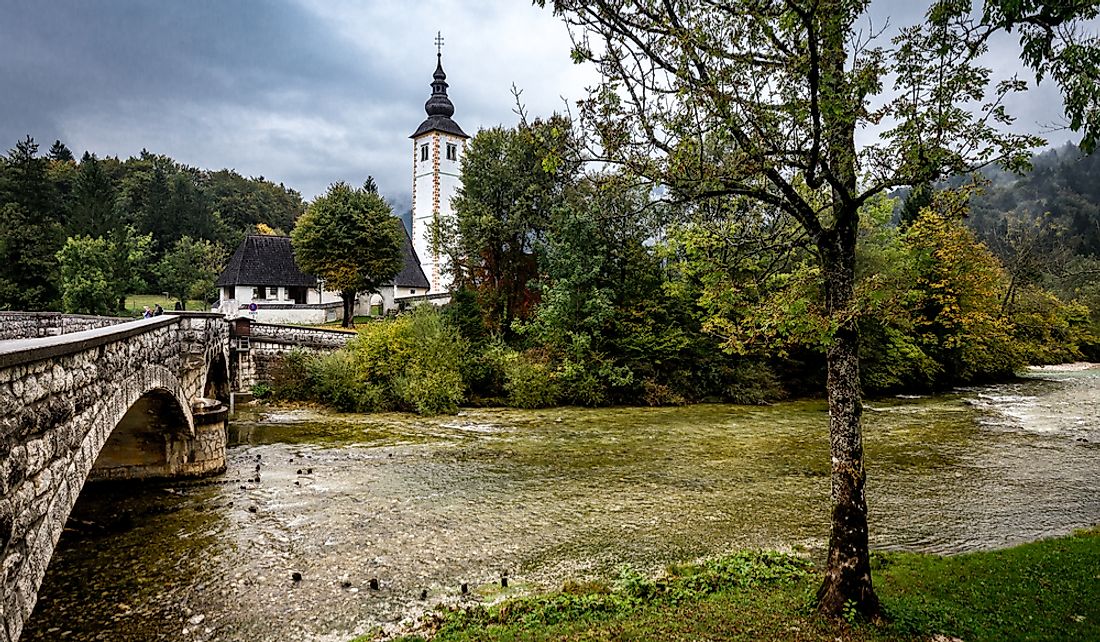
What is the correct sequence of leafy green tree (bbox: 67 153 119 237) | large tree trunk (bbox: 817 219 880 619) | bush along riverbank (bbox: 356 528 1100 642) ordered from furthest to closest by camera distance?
leafy green tree (bbox: 67 153 119 237) → large tree trunk (bbox: 817 219 880 619) → bush along riverbank (bbox: 356 528 1100 642)

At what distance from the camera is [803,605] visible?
6.04 meters

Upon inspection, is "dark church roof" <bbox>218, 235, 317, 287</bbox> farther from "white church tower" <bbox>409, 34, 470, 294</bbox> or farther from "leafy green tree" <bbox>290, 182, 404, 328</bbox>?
"white church tower" <bbox>409, 34, 470, 294</bbox>

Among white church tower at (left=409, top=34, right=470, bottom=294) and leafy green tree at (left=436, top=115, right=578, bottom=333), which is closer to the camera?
leafy green tree at (left=436, top=115, right=578, bottom=333)

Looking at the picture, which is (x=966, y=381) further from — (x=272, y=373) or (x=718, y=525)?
(x=272, y=373)

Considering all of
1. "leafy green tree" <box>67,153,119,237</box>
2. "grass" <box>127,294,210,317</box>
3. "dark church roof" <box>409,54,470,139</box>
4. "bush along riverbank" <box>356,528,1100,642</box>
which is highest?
"dark church roof" <box>409,54,470,139</box>

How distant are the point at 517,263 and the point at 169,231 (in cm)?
4681

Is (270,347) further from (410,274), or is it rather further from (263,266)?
(410,274)

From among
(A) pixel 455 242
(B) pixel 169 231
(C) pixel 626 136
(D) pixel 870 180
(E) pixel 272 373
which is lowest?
(E) pixel 272 373

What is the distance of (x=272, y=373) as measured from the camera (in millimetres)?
25656

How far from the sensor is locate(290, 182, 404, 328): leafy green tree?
36.1m

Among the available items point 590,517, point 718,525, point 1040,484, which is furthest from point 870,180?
point 1040,484

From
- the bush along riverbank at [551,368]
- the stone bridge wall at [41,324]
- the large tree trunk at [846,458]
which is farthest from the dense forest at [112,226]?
the large tree trunk at [846,458]

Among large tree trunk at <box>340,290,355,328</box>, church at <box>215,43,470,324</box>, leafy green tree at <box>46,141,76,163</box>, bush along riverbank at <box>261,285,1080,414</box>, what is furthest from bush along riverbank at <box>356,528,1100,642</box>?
leafy green tree at <box>46,141,76,163</box>

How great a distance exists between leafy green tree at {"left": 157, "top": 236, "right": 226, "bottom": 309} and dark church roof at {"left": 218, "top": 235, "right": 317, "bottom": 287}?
649 centimetres
